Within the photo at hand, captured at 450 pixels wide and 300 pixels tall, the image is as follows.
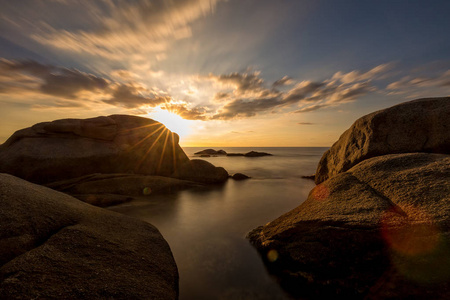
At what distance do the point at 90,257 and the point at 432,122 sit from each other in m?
10.0

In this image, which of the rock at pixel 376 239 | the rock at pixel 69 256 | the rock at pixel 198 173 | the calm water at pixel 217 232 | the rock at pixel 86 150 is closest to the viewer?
the rock at pixel 69 256

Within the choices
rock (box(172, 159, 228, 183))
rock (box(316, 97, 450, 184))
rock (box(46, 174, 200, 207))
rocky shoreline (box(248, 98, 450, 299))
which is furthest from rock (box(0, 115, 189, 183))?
rock (box(316, 97, 450, 184))

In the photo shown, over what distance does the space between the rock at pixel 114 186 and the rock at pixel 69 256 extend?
676cm

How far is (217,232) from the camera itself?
7254mm

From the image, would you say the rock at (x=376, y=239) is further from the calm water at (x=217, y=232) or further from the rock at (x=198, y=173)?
the rock at (x=198, y=173)

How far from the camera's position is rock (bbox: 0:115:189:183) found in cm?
1279

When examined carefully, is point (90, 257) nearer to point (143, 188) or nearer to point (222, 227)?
point (222, 227)

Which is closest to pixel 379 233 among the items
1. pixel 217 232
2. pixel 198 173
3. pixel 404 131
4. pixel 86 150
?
pixel 404 131

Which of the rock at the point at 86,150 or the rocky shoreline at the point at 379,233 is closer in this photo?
the rocky shoreline at the point at 379,233

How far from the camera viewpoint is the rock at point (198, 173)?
16.2 metres

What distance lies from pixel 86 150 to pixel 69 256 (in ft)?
45.3

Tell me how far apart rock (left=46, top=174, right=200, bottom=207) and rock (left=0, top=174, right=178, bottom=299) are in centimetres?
676

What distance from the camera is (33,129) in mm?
14633

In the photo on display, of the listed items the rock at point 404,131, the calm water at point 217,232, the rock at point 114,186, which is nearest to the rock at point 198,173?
the calm water at point 217,232
